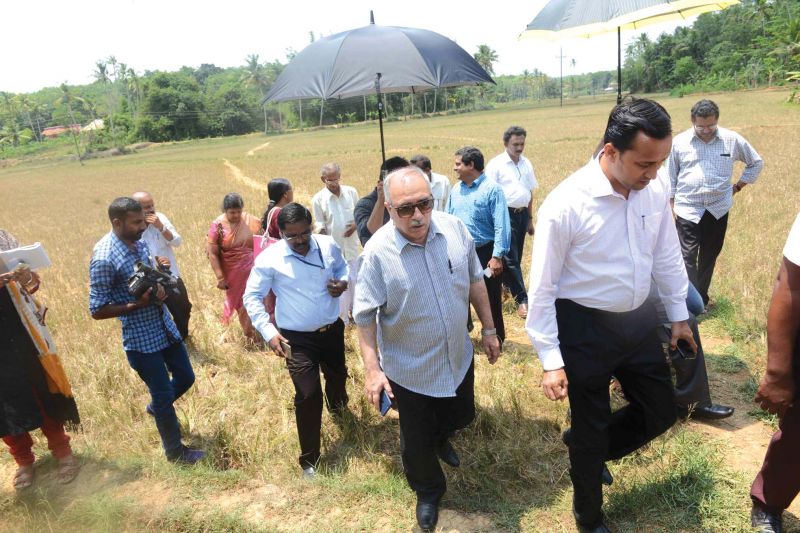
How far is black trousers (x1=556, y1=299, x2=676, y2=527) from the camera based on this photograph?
2.39 m

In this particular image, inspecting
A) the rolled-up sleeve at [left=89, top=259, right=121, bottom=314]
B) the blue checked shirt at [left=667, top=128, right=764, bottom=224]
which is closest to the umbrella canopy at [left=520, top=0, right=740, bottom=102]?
the blue checked shirt at [left=667, top=128, right=764, bottom=224]

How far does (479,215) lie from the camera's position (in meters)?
4.45

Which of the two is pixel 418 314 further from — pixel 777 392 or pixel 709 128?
pixel 709 128

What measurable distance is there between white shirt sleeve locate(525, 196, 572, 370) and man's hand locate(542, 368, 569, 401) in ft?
0.09

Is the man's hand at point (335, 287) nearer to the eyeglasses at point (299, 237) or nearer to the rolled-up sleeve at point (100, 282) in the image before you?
the eyeglasses at point (299, 237)

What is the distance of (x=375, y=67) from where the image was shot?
4113 millimetres

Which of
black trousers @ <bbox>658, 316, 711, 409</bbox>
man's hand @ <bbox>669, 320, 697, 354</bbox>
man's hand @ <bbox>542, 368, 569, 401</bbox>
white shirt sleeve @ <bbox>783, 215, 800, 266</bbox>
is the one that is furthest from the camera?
black trousers @ <bbox>658, 316, 711, 409</bbox>

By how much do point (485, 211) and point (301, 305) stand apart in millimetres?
1828

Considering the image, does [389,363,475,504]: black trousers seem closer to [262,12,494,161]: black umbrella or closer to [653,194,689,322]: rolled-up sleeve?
[653,194,689,322]: rolled-up sleeve

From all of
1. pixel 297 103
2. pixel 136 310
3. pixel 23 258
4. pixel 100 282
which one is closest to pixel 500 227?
pixel 136 310

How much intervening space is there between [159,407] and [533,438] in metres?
2.46

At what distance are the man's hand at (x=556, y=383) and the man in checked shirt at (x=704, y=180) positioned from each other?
3.01 meters

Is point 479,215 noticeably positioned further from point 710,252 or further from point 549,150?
point 549,150

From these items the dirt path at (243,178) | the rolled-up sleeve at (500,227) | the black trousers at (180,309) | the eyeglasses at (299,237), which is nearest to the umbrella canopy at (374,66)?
the rolled-up sleeve at (500,227)
